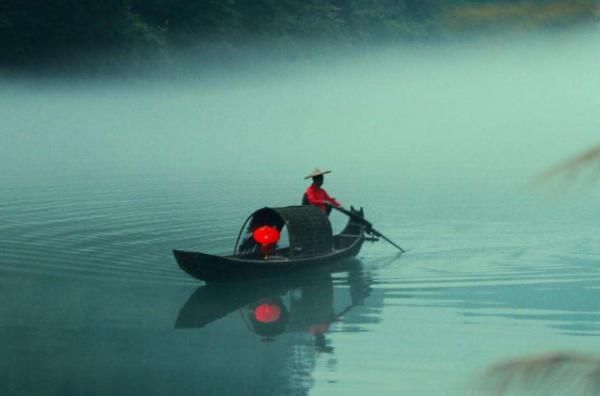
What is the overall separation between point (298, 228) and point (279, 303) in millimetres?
1098

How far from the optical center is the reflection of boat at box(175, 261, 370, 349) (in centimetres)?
1341

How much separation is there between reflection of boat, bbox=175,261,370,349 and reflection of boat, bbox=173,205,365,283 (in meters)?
0.25

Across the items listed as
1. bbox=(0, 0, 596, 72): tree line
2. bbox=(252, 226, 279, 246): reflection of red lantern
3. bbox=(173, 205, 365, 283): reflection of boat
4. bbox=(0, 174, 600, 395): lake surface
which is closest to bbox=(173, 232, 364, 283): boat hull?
bbox=(173, 205, 365, 283): reflection of boat

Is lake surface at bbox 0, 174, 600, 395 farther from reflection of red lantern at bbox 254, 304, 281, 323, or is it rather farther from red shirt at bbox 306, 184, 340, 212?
red shirt at bbox 306, 184, 340, 212

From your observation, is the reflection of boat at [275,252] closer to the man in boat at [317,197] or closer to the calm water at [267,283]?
the calm water at [267,283]

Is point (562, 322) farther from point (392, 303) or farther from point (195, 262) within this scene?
point (195, 262)

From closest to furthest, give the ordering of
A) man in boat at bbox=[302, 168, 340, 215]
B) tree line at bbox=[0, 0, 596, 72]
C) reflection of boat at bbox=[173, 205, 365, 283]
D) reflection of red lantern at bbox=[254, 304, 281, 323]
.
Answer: reflection of red lantern at bbox=[254, 304, 281, 323], reflection of boat at bbox=[173, 205, 365, 283], man in boat at bbox=[302, 168, 340, 215], tree line at bbox=[0, 0, 596, 72]

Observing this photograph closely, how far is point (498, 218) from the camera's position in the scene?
862 inches

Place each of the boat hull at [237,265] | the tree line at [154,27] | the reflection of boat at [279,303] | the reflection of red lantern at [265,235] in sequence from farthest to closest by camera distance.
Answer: the tree line at [154,27]
the reflection of red lantern at [265,235]
the boat hull at [237,265]
the reflection of boat at [279,303]

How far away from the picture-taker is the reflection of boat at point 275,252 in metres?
14.2

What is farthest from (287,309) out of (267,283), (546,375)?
(546,375)

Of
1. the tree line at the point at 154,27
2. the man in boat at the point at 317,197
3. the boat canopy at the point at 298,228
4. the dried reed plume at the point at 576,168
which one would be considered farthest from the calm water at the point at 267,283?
the tree line at the point at 154,27

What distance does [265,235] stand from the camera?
1562 cm

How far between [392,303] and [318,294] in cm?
140
